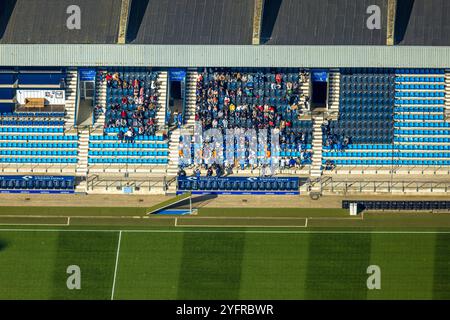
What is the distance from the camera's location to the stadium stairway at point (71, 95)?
114 metres

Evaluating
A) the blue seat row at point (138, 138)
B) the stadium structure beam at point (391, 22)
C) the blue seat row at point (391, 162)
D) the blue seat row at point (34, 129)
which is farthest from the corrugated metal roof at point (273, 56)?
the blue seat row at point (391, 162)

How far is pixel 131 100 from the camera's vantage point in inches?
4486

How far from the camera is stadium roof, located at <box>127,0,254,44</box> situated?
11294cm

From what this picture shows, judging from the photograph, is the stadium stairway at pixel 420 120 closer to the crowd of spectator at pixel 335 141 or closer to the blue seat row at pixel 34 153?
the crowd of spectator at pixel 335 141

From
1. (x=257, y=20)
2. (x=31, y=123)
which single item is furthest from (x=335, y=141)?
(x=31, y=123)

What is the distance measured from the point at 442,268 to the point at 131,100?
35339 millimetres

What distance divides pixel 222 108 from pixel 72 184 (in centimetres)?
1694

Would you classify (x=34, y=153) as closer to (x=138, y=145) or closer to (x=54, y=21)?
(x=138, y=145)

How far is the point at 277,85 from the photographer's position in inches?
4454

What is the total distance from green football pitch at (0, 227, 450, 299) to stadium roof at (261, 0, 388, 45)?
19.6m

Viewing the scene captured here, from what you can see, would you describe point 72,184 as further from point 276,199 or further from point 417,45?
point 417,45

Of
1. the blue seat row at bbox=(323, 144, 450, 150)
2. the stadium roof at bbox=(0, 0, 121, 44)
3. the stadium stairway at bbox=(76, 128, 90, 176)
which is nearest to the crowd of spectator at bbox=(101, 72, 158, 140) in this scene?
the stadium stairway at bbox=(76, 128, 90, 176)

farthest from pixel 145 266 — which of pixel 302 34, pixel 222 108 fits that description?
pixel 302 34

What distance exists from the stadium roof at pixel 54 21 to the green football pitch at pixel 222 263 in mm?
19986
